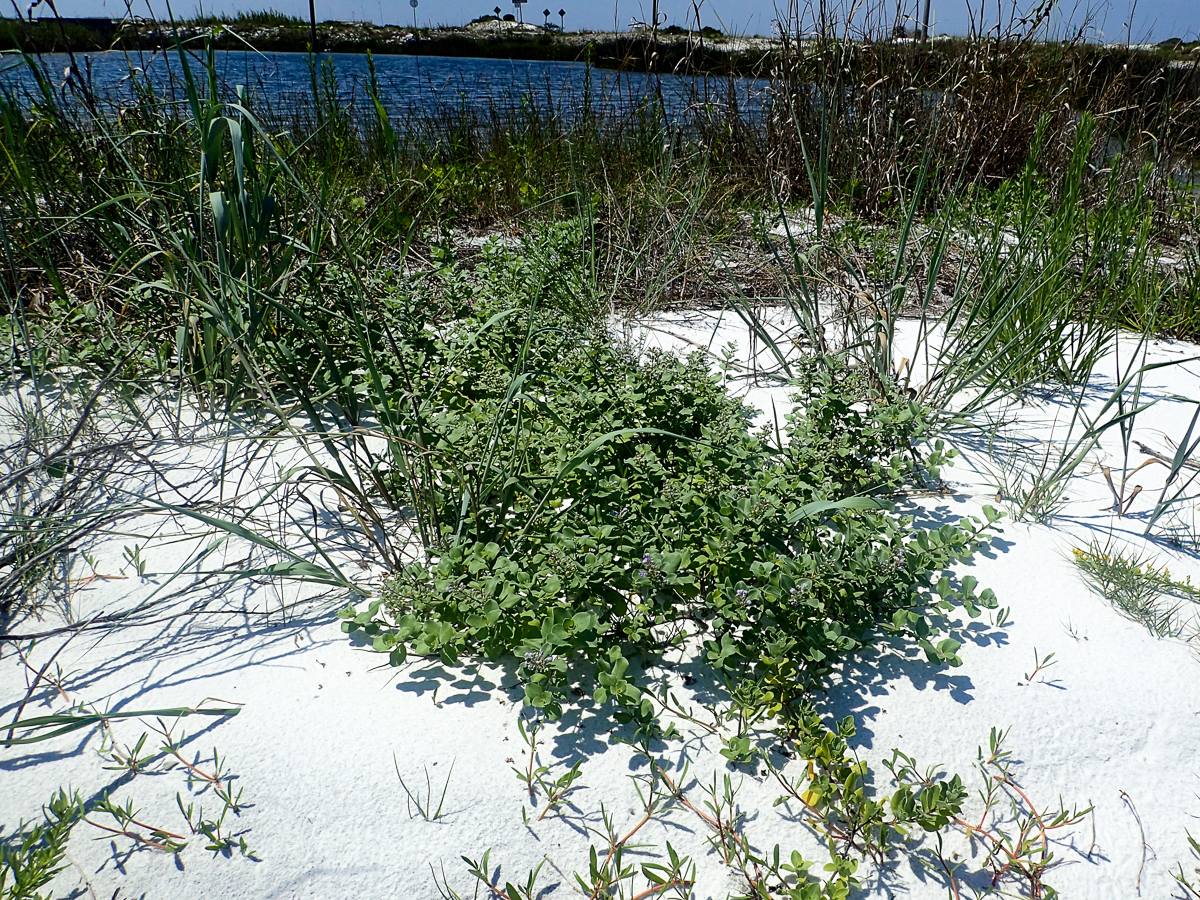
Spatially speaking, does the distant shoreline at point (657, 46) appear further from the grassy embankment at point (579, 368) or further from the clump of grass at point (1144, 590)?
the clump of grass at point (1144, 590)

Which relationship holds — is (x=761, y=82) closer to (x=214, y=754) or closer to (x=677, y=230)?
(x=677, y=230)

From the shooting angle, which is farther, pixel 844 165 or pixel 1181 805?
pixel 844 165

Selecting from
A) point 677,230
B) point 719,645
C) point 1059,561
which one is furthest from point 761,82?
point 719,645

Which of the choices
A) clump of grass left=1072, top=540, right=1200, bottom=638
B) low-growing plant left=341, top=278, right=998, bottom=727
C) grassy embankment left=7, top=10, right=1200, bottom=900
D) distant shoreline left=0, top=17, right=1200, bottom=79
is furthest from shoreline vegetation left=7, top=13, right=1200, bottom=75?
clump of grass left=1072, top=540, right=1200, bottom=638

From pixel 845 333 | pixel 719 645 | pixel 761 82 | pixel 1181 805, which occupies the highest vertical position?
pixel 761 82

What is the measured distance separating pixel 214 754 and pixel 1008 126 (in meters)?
5.20

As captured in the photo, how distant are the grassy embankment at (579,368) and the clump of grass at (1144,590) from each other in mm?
258

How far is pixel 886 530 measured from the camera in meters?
1.64

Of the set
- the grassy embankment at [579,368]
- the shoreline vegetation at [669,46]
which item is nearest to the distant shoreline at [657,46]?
the shoreline vegetation at [669,46]

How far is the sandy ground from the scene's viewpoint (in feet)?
3.90

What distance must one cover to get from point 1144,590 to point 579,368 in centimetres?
148

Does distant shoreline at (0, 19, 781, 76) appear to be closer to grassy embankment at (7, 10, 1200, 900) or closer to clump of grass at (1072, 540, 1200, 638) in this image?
grassy embankment at (7, 10, 1200, 900)

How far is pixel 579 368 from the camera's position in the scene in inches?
90.6

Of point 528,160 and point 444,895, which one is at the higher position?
point 528,160
